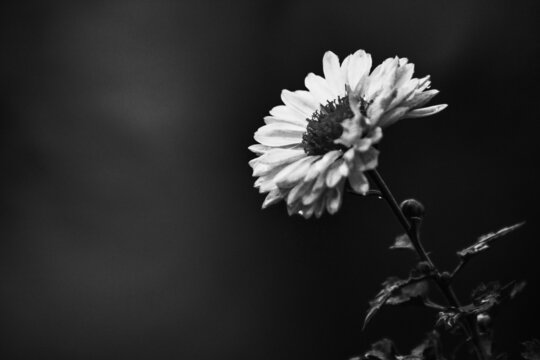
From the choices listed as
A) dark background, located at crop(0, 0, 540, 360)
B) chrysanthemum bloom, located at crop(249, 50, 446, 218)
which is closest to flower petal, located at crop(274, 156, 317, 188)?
chrysanthemum bloom, located at crop(249, 50, 446, 218)

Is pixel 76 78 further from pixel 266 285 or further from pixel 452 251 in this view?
pixel 452 251

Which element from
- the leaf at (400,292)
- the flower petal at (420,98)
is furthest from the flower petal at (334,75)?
the leaf at (400,292)

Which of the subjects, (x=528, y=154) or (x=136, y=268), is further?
(x=136, y=268)

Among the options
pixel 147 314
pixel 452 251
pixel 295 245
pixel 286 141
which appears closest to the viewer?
pixel 286 141

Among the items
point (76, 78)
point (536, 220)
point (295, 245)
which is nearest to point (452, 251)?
point (536, 220)

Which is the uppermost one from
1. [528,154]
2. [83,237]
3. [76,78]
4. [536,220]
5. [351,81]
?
[76,78]

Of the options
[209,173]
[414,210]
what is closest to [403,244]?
[414,210]

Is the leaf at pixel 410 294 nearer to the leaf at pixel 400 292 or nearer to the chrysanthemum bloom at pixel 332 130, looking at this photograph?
the leaf at pixel 400 292
